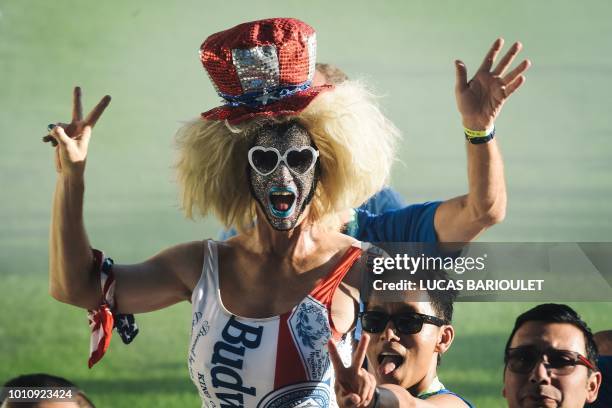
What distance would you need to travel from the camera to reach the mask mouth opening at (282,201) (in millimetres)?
3141

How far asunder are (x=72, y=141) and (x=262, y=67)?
21.8 inches

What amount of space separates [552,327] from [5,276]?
636cm

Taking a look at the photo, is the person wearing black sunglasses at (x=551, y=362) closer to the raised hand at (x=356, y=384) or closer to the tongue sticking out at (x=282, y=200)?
the raised hand at (x=356, y=384)

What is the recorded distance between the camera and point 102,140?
10430 millimetres

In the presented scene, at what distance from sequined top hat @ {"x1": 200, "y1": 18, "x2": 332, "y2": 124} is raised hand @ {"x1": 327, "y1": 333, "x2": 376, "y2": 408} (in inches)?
28.8

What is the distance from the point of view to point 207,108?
10.3m

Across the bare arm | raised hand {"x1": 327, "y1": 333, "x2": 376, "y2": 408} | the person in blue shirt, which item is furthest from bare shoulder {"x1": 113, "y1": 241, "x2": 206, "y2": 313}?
the person in blue shirt

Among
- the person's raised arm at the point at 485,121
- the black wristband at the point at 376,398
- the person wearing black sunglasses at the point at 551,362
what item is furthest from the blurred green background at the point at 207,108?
the black wristband at the point at 376,398

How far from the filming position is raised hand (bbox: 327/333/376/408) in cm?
277

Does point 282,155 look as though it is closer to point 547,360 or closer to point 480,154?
point 480,154

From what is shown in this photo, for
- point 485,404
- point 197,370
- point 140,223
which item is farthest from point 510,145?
point 197,370

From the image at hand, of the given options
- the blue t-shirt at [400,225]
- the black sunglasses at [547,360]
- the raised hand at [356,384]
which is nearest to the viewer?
the raised hand at [356,384]

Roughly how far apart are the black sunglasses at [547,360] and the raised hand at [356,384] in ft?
2.03

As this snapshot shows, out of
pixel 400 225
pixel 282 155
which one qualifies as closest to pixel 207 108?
pixel 400 225
